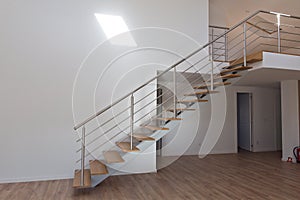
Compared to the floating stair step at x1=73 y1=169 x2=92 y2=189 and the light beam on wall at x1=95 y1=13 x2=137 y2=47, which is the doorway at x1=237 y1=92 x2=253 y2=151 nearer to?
the light beam on wall at x1=95 y1=13 x2=137 y2=47

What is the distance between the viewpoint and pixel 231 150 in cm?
710

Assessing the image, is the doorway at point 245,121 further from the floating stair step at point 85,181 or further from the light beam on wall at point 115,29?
the floating stair step at point 85,181

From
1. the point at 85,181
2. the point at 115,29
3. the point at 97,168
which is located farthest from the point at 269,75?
the point at 85,181

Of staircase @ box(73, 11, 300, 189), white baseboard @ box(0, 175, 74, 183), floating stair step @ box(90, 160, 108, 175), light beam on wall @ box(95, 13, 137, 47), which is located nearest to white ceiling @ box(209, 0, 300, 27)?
staircase @ box(73, 11, 300, 189)

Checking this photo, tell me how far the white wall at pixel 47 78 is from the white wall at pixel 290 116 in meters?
4.00

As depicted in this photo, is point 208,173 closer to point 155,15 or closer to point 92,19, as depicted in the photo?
point 155,15

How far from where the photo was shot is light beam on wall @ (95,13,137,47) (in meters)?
4.45

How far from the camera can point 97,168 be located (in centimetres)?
363

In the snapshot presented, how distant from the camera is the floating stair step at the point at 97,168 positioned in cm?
341

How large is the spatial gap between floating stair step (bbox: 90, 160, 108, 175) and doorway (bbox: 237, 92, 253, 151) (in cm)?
548

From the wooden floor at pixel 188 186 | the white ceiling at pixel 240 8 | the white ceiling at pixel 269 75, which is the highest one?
the white ceiling at pixel 240 8

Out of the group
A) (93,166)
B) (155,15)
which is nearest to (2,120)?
(93,166)

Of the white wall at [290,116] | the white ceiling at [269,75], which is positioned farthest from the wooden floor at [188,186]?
the white ceiling at [269,75]

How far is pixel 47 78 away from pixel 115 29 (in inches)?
64.4
